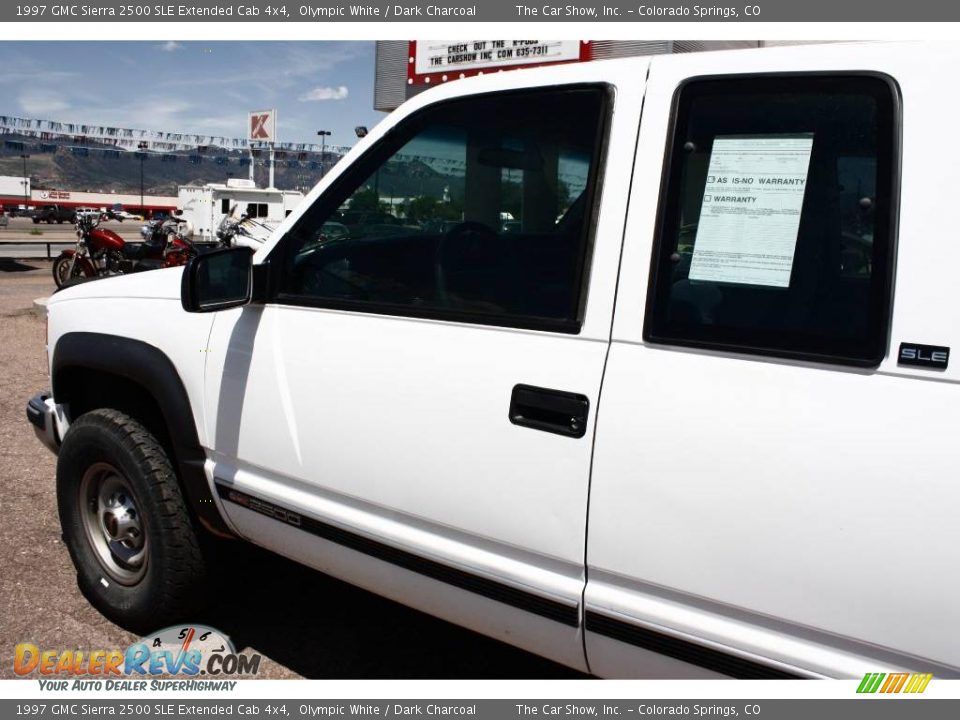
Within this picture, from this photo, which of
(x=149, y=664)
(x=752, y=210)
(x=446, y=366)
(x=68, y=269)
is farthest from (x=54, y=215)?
(x=752, y=210)

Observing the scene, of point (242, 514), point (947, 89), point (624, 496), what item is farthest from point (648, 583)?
point (242, 514)

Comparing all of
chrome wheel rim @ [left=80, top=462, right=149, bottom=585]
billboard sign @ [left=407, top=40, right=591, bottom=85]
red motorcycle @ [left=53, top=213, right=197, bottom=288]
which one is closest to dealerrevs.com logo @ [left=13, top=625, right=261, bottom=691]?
chrome wheel rim @ [left=80, top=462, right=149, bottom=585]

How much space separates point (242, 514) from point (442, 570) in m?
0.90

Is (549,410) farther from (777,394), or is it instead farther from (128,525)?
(128,525)

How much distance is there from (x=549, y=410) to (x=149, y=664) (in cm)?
206

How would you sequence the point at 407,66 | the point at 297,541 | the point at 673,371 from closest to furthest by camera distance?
the point at 673,371 → the point at 297,541 → the point at 407,66

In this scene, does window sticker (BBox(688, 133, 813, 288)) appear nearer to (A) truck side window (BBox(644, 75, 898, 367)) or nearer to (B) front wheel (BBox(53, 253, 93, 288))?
(A) truck side window (BBox(644, 75, 898, 367))

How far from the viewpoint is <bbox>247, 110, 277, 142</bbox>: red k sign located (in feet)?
69.1

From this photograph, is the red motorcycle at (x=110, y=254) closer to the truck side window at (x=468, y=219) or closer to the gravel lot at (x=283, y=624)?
the gravel lot at (x=283, y=624)

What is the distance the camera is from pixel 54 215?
231ft

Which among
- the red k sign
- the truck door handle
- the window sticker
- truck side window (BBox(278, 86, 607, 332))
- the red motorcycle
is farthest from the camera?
the red k sign

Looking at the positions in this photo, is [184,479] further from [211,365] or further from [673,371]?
[673,371]

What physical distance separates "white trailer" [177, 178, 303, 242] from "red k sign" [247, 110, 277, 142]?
299cm

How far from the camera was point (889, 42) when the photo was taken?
1.76 metres
